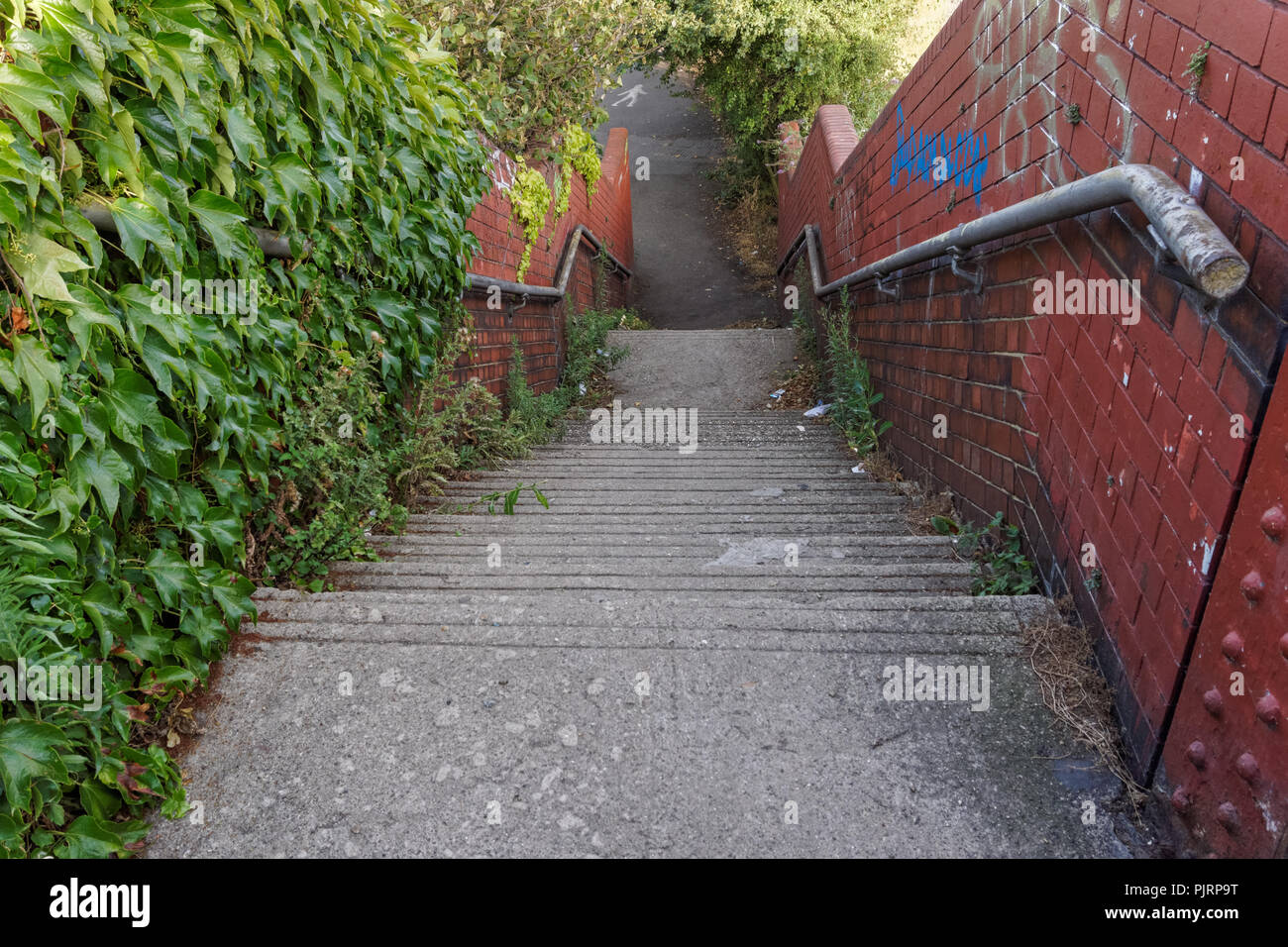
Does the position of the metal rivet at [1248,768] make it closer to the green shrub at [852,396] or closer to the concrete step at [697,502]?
the concrete step at [697,502]

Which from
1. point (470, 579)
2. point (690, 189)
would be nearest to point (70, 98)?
point (470, 579)

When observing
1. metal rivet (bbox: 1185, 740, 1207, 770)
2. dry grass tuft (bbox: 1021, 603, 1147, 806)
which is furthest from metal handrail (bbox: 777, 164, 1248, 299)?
dry grass tuft (bbox: 1021, 603, 1147, 806)

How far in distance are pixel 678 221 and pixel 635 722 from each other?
45.7ft

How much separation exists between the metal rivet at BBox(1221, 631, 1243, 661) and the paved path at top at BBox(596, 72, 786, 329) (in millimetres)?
10074

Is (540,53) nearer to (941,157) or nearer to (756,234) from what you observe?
(941,157)

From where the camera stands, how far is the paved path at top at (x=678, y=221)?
12281 millimetres

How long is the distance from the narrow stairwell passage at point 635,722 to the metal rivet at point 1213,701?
0.32 m

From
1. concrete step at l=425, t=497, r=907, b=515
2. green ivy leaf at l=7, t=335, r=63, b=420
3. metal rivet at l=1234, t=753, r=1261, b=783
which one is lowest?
metal rivet at l=1234, t=753, r=1261, b=783

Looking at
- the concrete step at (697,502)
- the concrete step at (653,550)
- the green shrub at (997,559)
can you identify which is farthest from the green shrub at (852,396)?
the green shrub at (997,559)

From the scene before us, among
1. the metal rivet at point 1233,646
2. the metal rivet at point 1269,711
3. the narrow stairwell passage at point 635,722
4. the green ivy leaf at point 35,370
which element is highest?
the green ivy leaf at point 35,370

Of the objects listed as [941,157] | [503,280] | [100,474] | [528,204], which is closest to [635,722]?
[100,474]

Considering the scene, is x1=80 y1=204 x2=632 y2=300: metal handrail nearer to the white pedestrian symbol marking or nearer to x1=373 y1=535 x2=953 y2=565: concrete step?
x1=373 y1=535 x2=953 y2=565: concrete step

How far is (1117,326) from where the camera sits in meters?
1.95

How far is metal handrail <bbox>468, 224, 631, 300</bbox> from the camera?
4.77 meters
